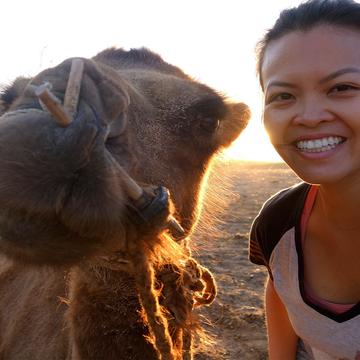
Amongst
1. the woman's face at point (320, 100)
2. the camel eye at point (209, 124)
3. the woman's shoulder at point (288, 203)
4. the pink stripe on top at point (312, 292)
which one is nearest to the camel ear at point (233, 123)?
the camel eye at point (209, 124)

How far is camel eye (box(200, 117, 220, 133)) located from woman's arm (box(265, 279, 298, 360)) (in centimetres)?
105

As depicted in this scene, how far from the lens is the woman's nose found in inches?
88.7

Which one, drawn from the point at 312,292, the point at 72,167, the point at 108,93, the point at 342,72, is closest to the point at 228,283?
the point at 312,292

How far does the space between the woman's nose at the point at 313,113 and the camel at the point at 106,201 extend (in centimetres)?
71

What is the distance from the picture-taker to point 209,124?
116 inches

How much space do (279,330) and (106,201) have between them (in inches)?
77.4

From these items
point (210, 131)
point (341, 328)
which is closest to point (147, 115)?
point (210, 131)

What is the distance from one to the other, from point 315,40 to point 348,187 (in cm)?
74

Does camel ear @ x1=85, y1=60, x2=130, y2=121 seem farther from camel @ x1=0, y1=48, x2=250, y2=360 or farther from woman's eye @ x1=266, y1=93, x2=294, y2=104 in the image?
woman's eye @ x1=266, y1=93, x2=294, y2=104

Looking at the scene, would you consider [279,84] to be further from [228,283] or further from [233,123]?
[228,283]

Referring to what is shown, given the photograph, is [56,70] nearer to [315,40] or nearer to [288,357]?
[315,40]

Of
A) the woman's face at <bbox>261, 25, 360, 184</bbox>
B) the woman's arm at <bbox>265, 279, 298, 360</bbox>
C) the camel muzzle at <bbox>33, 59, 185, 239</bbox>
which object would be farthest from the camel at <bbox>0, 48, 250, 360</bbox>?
the woman's face at <bbox>261, 25, 360, 184</bbox>

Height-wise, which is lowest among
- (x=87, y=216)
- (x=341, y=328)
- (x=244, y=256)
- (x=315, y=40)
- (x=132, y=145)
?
(x=244, y=256)

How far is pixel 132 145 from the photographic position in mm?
2330
